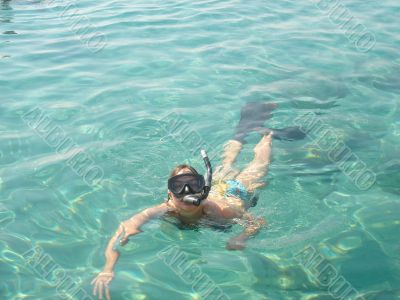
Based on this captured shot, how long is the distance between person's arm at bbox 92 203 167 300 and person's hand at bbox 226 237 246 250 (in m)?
0.68

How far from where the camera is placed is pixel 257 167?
5.69 metres

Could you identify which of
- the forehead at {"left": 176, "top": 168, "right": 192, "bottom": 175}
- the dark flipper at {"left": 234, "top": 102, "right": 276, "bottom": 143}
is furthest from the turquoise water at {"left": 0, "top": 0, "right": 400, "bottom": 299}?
the forehead at {"left": 176, "top": 168, "right": 192, "bottom": 175}

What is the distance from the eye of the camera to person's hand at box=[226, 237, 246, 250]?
15.0 ft

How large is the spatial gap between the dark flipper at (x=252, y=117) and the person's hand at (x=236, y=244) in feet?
6.04

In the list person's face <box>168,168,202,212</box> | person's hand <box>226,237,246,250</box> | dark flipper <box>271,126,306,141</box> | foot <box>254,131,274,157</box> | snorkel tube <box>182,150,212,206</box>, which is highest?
snorkel tube <box>182,150,212,206</box>

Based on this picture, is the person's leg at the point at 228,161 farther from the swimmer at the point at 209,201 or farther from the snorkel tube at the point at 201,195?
the snorkel tube at the point at 201,195

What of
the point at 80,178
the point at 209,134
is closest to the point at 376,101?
the point at 209,134

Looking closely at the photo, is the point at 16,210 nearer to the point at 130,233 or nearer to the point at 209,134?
the point at 130,233

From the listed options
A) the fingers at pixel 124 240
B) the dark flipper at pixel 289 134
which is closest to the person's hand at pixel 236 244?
the fingers at pixel 124 240

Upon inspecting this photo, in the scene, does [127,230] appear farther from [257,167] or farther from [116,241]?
[257,167]

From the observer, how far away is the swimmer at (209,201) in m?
4.31

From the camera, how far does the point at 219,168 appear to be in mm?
5812

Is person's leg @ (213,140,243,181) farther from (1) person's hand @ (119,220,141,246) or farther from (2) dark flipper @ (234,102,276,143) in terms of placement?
(1) person's hand @ (119,220,141,246)

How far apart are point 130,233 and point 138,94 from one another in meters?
3.38
